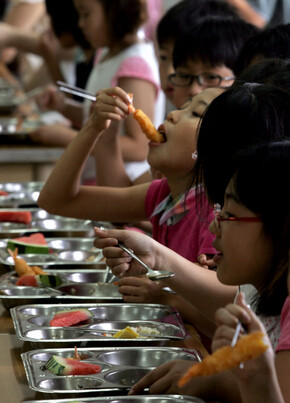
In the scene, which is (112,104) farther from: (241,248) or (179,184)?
(241,248)

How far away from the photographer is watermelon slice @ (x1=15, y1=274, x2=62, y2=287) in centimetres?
183

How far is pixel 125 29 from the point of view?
3.16 metres

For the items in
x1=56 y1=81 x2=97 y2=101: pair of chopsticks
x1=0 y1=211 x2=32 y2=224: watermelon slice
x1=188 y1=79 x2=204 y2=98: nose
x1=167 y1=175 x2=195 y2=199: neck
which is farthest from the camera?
x1=0 y1=211 x2=32 y2=224: watermelon slice

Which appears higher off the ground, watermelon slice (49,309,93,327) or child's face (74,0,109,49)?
child's face (74,0,109,49)

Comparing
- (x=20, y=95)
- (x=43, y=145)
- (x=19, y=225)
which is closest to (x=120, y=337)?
(x=19, y=225)

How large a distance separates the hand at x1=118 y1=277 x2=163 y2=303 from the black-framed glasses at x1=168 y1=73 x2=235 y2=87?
0.80 metres

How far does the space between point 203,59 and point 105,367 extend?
122cm

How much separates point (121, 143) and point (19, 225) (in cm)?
67

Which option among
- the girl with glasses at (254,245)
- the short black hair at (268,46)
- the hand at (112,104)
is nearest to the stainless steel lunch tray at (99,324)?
the girl with glasses at (254,245)

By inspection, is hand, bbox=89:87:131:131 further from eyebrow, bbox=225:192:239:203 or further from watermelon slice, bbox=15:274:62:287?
eyebrow, bbox=225:192:239:203

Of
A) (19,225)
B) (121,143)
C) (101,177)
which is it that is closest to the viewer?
(19,225)

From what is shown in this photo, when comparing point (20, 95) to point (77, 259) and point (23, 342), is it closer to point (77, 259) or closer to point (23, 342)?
point (77, 259)

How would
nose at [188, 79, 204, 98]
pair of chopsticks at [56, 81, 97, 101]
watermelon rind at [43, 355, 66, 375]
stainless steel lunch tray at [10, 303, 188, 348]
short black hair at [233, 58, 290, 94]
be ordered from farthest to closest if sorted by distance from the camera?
nose at [188, 79, 204, 98] → pair of chopsticks at [56, 81, 97, 101] → short black hair at [233, 58, 290, 94] → stainless steel lunch tray at [10, 303, 188, 348] → watermelon rind at [43, 355, 66, 375]

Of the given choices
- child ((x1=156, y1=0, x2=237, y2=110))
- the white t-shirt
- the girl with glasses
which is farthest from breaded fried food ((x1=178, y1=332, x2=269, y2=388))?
the white t-shirt
